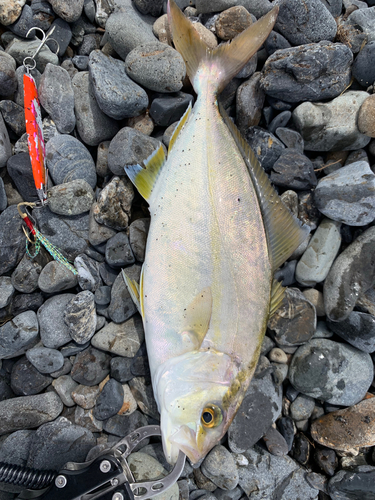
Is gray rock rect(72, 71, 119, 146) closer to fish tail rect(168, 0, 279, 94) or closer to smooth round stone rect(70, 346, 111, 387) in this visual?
fish tail rect(168, 0, 279, 94)

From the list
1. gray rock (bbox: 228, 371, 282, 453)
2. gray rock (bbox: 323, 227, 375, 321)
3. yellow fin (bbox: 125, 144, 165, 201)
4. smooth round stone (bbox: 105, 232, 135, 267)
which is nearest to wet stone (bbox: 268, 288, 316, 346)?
gray rock (bbox: 323, 227, 375, 321)

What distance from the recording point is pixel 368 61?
265 centimetres

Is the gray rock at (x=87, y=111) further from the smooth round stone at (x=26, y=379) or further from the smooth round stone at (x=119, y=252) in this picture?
the smooth round stone at (x=26, y=379)

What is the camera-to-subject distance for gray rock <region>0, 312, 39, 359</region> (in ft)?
7.98

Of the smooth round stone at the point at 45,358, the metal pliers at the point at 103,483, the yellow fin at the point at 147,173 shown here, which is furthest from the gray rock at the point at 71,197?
the metal pliers at the point at 103,483

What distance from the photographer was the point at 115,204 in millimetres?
2529

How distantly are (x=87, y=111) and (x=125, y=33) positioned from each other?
75cm

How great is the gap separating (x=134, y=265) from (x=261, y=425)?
5.49 feet

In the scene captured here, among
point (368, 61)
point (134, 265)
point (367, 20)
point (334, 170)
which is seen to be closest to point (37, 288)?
point (134, 265)

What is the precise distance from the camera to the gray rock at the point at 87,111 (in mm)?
2646

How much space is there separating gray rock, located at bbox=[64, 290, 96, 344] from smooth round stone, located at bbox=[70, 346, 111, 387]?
14 cm

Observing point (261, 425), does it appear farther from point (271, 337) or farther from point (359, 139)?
point (359, 139)

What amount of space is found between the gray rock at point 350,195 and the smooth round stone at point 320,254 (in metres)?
0.11

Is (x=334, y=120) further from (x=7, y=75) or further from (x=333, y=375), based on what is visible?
(x=7, y=75)
